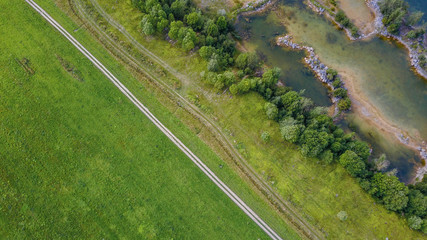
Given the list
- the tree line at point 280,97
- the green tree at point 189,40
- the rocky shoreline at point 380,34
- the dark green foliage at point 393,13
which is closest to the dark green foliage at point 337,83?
the tree line at point 280,97

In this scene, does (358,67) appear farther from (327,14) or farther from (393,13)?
(327,14)

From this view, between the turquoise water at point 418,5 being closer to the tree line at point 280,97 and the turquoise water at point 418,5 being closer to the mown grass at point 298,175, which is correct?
the tree line at point 280,97

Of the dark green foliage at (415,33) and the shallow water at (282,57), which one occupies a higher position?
the dark green foliage at (415,33)

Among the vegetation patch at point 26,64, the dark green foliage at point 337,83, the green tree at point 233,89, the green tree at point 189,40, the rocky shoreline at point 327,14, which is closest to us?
the vegetation patch at point 26,64

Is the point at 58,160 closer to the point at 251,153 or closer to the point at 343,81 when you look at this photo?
the point at 251,153

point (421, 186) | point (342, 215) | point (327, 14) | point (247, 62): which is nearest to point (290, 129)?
point (247, 62)

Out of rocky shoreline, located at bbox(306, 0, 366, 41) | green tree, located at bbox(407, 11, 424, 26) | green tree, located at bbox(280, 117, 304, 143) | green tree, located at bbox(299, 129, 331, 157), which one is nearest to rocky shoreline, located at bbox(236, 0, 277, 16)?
rocky shoreline, located at bbox(306, 0, 366, 41)

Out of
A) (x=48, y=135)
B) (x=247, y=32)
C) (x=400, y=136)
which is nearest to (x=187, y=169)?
(x=48, y=135)
